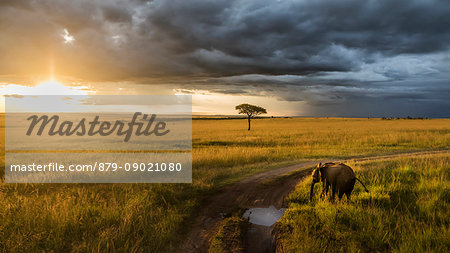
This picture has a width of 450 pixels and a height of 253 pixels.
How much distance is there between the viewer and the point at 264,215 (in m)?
7.85

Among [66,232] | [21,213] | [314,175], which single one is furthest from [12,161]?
[314,175]

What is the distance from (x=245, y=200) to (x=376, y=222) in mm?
4367

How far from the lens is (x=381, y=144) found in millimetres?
28141

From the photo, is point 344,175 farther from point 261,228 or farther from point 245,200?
point 245,200

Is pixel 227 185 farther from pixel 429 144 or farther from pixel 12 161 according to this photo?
pixel 429 144

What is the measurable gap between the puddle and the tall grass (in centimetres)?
47

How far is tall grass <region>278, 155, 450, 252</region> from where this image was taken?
211 inches

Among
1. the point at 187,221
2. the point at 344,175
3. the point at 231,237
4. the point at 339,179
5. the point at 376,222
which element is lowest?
the point at 187,221

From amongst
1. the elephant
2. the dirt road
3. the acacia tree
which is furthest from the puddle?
the acacia tree

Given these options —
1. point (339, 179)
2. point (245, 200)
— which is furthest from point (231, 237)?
point (339, 179)

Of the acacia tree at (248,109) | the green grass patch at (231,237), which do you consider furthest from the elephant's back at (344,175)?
the acacia tree at (248,109)

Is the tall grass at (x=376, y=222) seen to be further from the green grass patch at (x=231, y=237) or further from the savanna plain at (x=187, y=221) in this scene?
the green grass patch at (x=231, y=237)

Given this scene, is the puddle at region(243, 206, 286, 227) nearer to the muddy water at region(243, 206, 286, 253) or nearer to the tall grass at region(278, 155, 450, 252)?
the muddy water at region(243, 206, 286, 253)

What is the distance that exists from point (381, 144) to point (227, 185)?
24.4m
